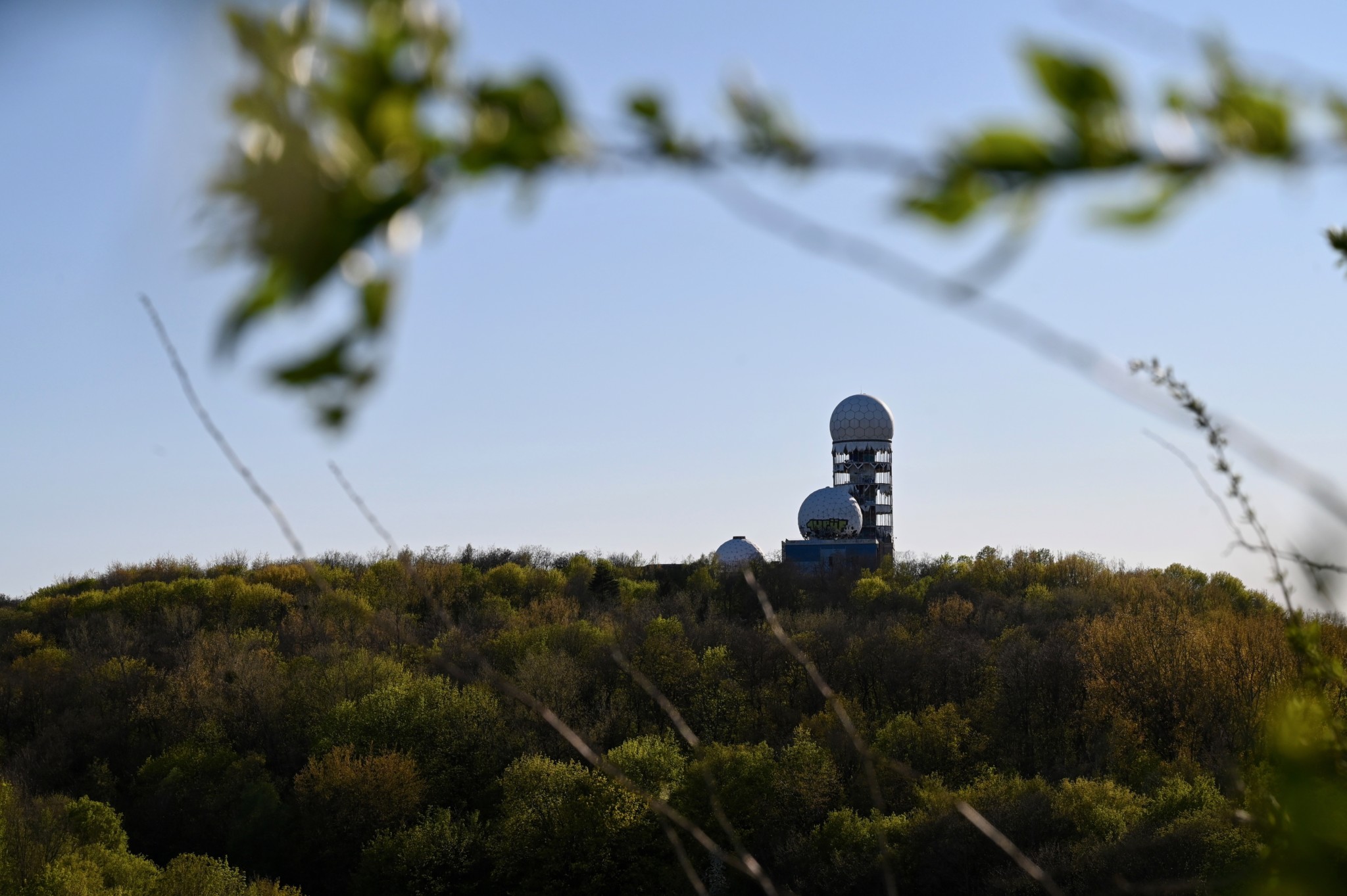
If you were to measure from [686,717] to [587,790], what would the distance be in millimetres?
6321

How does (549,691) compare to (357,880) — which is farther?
(549,691)

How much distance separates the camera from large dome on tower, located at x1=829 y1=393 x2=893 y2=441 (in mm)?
49250

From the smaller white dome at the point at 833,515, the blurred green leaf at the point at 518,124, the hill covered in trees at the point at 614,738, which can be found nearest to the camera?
the blurred green leaf at the point at 518,124

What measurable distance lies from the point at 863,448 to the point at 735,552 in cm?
791

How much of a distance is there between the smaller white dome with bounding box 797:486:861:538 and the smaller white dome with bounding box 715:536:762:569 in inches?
130

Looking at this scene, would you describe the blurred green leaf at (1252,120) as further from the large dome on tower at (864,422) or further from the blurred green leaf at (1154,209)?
the large dome on tower at (864,422)

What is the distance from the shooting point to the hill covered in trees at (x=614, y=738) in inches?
1045

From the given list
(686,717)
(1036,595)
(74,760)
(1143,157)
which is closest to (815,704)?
(686,717)

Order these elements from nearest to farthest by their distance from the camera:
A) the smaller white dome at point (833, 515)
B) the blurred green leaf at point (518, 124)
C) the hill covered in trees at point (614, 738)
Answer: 1. the blurred green leaf at point (518, 124)
2. the hill covered in trees at point (614, 738)
3. the smaller white dome at point (833, 515)

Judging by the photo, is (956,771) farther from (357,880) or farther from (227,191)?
(227,191)

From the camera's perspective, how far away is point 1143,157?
2.77 ft

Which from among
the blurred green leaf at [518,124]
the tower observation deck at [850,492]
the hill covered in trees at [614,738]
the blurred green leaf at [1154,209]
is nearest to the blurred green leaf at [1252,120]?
the blurred green leaf at [1154,209]

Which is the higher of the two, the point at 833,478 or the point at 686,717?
the point at 833,478

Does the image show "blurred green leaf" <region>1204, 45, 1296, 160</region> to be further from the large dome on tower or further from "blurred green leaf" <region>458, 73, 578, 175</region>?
the large dome on tower
